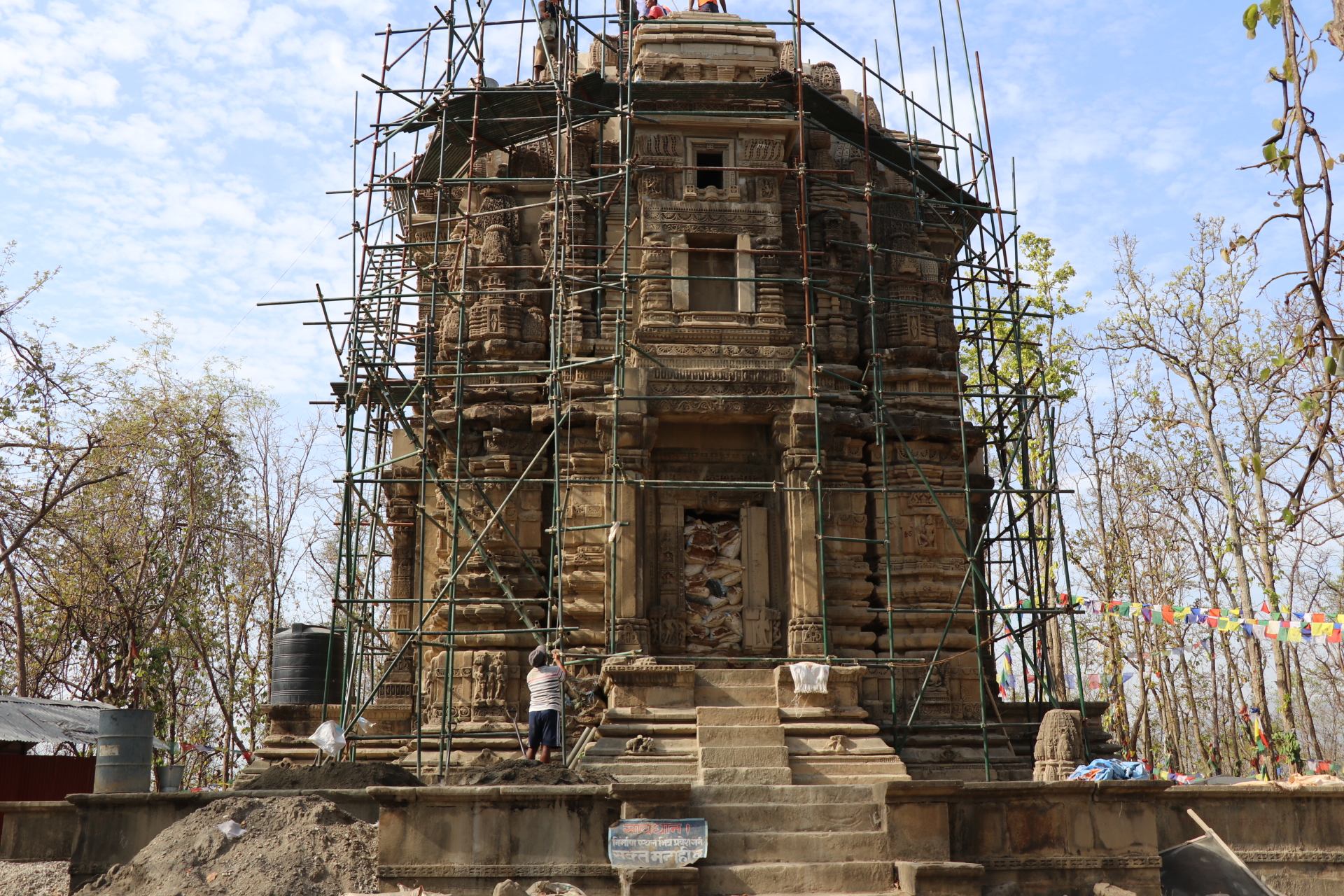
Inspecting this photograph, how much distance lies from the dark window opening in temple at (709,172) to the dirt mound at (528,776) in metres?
11.0

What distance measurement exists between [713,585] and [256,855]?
8.15m

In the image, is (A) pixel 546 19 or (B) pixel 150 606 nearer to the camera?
(A) pixel 546 19

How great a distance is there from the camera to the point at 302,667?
20641mm

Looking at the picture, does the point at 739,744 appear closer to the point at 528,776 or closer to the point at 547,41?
the point at 528,776

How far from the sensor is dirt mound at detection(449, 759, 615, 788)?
1234cm

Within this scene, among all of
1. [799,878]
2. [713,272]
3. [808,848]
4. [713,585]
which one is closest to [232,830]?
[799,878]

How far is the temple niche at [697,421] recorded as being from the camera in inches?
675

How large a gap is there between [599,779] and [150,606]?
797 inches

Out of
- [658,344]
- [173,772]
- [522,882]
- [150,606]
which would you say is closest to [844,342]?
[658,344]

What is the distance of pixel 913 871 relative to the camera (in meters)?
11.5

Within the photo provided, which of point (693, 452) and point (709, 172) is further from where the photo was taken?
point (709, 172)

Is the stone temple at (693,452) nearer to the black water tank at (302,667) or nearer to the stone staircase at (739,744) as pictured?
the stone staircase at (739,744)

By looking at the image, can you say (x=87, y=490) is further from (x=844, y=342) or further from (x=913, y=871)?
(x=913, y=871)

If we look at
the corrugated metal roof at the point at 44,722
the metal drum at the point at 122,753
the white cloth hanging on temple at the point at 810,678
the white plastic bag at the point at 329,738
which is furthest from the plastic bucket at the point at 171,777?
the white cloth hanging on temple at the point at 810,678
